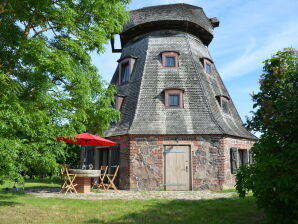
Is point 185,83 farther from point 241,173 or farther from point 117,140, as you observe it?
point 241,173

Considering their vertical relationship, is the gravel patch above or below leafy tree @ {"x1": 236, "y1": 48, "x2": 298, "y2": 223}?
below

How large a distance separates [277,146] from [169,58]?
38.3 ft

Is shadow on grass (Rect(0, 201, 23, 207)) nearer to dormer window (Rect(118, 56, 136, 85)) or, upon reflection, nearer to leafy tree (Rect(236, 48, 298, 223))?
leafy tree (Rect(236, 48, 298, 223))

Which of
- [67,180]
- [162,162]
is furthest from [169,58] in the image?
[67,180]

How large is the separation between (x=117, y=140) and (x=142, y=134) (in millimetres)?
1617

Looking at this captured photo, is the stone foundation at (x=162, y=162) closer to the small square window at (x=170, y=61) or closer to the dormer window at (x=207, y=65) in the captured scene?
the small square window at (x=170, y=61)

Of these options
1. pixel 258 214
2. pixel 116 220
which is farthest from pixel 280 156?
pixel 116 220

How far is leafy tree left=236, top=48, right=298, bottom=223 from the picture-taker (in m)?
4.75

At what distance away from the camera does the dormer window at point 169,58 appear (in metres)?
16.1

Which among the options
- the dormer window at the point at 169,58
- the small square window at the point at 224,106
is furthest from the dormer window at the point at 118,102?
the small square window at the point at 224,106

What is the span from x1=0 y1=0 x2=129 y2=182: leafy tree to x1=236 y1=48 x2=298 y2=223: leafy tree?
4.80 meters

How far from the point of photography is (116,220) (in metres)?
6.46

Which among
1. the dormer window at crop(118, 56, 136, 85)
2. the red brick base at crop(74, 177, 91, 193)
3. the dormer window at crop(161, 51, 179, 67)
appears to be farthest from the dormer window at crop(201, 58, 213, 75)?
the red brick base at crop(74, 177, 91, 193)

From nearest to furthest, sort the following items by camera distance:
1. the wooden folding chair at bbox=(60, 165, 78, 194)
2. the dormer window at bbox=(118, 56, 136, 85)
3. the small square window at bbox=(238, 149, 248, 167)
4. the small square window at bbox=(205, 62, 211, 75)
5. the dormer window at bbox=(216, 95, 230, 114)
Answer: the wooden folding chair at bbox=(60, 165, 78, 194), the small square window at bbox=(238, 149, 248, 167), the dormer window at bbox=(216, 95, 230, 114), the dormer window at bbox=(118, 56, 136, 85), the small square window at bbox=(205, 62, 211, 75)
